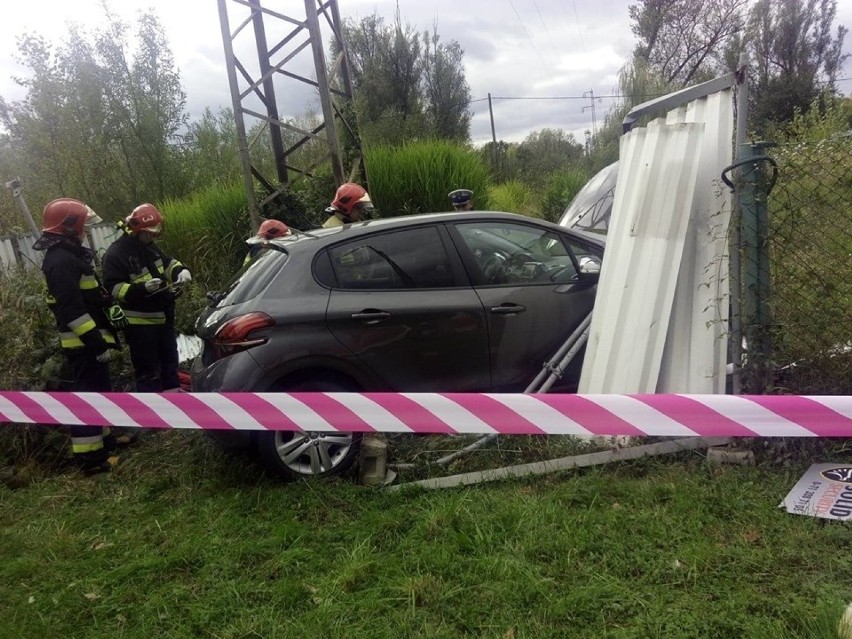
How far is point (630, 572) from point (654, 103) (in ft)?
9.29

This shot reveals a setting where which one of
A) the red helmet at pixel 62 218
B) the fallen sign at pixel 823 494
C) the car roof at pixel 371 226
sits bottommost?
the fallen sign at pixel 823 494

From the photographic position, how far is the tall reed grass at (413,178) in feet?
32.1

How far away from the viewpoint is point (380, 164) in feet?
32.2

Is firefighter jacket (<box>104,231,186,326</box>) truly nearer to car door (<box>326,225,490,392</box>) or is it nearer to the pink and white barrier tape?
the pink and white barrier tape

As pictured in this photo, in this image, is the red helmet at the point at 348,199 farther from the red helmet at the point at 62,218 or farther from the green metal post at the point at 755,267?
the green metal post at the point at 755,267

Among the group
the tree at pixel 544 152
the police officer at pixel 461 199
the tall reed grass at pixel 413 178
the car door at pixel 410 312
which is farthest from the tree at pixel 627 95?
the car door at pixel 410 312

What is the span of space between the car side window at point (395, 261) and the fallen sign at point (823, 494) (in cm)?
216

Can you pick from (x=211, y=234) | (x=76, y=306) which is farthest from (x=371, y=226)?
(x=211, y=234)

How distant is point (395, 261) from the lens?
384 cm

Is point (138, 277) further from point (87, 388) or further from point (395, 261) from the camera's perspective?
point (395, 261)

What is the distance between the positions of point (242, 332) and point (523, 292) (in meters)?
1.81

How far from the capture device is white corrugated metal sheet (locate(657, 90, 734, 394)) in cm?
335

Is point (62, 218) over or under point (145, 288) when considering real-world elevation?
over

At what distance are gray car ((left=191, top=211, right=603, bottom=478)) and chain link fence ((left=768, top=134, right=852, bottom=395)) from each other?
123 centimetres
